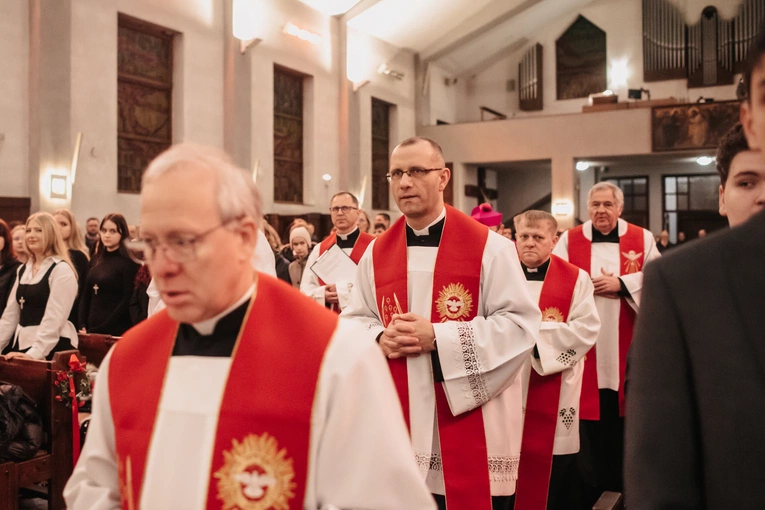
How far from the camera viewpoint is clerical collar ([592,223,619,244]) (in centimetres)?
584

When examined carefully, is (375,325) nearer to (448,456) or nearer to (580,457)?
(448,456)

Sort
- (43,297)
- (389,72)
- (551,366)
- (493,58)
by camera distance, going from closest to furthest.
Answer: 1. (551,366)
2. (43,297)
3. (389,72)
4. (493,58)

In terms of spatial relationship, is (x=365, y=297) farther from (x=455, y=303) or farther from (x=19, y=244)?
(x=19, y=244)

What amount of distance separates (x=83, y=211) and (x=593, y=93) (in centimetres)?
1539

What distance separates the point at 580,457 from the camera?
538cm

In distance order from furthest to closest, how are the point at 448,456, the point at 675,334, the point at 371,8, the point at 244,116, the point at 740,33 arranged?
the point at 740,33 → the point at 371,8 → the point at 244,116 → the point at 448,456 → the point at 675,334

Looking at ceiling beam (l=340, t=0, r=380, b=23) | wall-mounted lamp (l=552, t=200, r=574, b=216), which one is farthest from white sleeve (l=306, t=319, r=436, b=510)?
wall-mounted lamp (l=552, t=200, r=574, b=216)

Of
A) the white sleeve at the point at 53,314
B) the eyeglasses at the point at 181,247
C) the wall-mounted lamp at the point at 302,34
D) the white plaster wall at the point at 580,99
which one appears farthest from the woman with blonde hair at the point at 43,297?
the white plaster wall at the point at 580,99

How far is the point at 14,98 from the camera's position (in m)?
11.1

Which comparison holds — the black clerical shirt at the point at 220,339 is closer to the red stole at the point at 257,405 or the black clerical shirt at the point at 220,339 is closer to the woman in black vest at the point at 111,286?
the red stole at the point at 257,405

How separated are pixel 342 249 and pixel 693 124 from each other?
48.0 feet

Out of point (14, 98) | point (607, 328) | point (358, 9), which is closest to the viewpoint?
point (607, 328)

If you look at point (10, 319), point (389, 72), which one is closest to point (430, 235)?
point (10, 319)

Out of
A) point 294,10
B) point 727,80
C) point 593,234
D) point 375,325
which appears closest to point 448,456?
point 375,325
